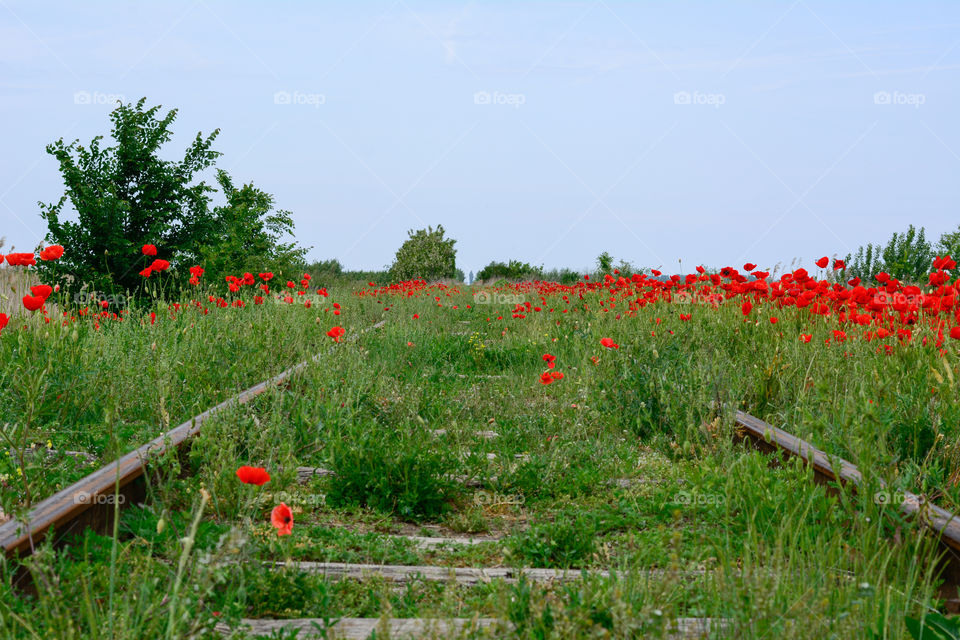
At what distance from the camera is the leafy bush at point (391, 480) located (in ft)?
11.6

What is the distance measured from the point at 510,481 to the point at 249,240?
21.0m

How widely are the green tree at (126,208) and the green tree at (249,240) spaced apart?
5.00 feet

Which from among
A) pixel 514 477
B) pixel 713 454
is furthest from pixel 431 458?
pixel 713 454

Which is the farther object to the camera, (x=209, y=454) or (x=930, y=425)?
(x=930, y=425)

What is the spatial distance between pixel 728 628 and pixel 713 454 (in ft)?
7.91

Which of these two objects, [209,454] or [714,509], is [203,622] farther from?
[714,509]

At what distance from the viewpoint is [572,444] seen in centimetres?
420

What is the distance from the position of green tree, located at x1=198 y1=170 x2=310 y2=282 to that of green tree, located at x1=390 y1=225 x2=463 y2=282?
1037cm

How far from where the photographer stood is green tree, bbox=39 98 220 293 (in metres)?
13.6

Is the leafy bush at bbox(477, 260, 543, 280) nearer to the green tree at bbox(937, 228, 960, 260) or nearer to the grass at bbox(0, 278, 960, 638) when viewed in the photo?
the green tree at bbox(937, 228, 960, 260)

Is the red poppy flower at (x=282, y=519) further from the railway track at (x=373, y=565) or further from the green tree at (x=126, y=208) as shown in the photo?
the green tree at (x=126, y=208)

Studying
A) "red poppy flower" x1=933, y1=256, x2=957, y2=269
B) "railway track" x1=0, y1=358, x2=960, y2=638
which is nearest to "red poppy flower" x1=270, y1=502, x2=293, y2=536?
"railway track" x1=0, y1=358, x2=960, y2=638

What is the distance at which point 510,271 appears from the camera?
4038 cm

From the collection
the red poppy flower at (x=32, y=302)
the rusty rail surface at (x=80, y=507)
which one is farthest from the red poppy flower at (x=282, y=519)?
the red poppy flower at (x=32, y=302)
